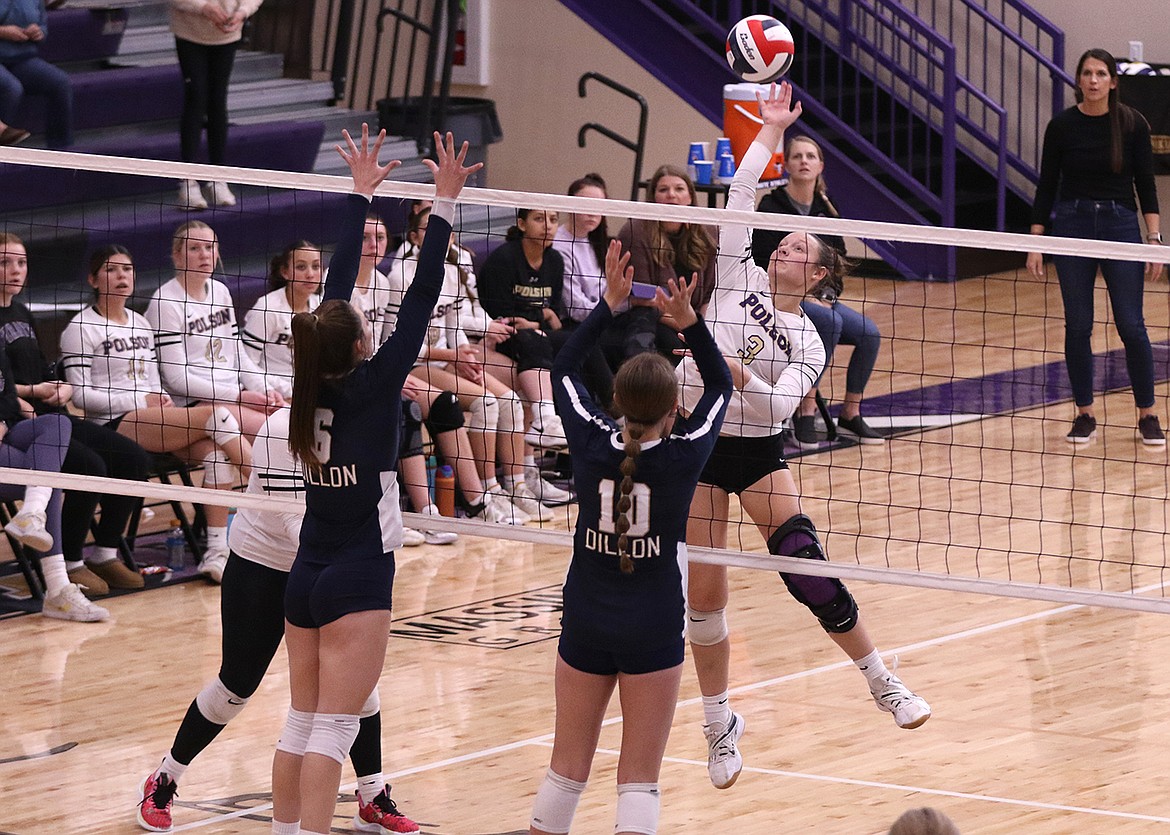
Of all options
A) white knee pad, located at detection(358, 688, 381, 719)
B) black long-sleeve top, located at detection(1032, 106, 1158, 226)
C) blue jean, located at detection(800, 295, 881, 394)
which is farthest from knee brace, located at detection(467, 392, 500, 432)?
white knee pad, located at detection(358, 688, 381, 719)

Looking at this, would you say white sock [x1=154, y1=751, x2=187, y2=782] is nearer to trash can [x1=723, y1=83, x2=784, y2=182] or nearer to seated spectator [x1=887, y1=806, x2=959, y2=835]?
seated spectator [x1=887, y1=806, x2=959, y2=835]

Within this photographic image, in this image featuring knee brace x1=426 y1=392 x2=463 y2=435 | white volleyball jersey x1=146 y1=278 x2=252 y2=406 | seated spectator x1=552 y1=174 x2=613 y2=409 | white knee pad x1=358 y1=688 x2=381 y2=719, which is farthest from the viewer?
seated spectator x1=552 y1=174 x2=613 y2=409

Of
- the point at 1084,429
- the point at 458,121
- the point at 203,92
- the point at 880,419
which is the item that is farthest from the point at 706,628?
the point at 458,121

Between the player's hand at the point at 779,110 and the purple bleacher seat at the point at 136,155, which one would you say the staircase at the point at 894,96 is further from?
the player's hand at the point at 779,110

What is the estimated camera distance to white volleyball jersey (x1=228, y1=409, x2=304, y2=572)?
521 cm

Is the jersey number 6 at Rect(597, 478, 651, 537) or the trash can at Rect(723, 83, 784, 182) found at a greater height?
the trash can at Rect(723, 83, 784, 182)

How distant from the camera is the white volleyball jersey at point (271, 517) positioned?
5215 millimetres

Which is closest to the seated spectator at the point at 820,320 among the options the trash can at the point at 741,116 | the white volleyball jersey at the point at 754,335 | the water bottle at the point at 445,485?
the water bottle at the point at 445,485

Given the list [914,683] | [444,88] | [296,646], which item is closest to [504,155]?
[444,88]

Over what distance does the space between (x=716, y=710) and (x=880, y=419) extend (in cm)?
542

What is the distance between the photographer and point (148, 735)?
6297mm

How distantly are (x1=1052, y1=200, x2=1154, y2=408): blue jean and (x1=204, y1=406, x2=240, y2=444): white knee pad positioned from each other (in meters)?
4.38

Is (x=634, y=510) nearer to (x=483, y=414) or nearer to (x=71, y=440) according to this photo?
(x=71, y=440)

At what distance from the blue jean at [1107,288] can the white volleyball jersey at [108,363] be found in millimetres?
4670
